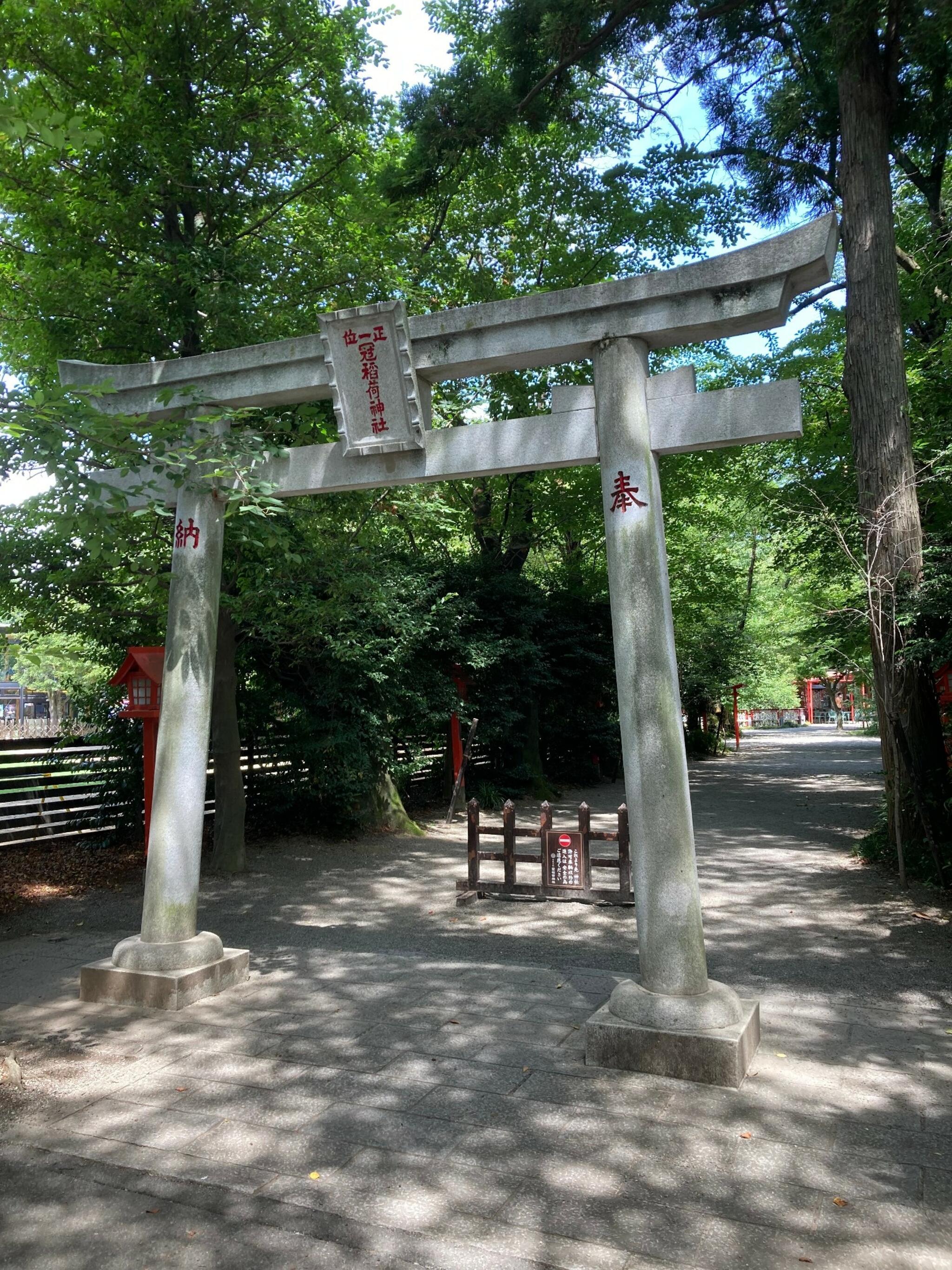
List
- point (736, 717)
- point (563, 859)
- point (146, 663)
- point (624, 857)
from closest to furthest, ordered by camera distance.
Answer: point (624, 857) → point (563, 859) → point (146, 663) → point (736, 717)

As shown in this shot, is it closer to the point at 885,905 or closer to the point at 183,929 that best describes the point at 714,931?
the point at 885,905

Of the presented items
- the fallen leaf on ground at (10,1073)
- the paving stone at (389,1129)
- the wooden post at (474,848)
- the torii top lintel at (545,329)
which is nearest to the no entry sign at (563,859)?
the wooden post at (474,848)

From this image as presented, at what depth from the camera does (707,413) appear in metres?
4.85

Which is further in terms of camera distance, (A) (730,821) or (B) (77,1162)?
(A) (730,821)

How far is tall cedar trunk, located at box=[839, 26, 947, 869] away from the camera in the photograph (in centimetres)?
906

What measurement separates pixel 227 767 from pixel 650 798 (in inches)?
271

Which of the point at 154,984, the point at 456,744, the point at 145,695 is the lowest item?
the point at 154,984

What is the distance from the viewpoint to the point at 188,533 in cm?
604

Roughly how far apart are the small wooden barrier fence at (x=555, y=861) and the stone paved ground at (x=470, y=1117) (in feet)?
2.80

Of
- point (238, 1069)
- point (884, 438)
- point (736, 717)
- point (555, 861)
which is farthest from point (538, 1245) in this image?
point (736, 717)

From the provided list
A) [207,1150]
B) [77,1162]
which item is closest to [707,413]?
[207,1150]

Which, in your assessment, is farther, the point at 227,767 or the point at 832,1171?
the point at 227,767

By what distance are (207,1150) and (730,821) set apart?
11342 millimetres

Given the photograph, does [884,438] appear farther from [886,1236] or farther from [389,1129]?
[389,1129]
